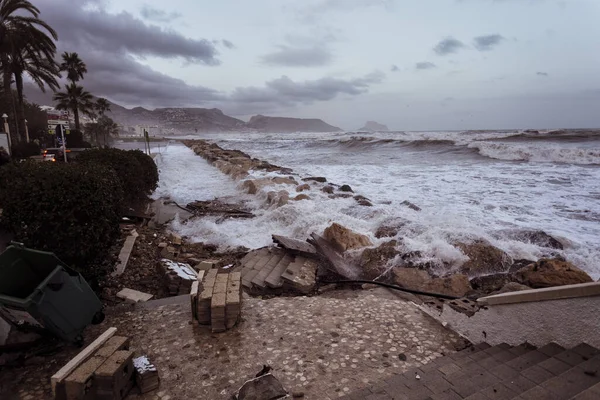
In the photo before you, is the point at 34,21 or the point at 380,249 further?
the point at 34,21

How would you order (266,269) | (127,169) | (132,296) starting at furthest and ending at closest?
(127,169), (266,269), (132,296)

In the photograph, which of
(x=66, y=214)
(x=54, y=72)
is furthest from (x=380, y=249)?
(x=54, y=72)

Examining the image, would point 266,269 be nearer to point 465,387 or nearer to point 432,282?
point 432,282

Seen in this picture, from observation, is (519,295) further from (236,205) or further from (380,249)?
(236,205)

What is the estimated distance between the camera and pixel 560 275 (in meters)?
5.57

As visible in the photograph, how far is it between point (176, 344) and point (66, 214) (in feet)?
7.19

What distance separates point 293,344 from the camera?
411cm

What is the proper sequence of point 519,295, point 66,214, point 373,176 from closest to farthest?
point 519,295
point 66,214
point 373,176

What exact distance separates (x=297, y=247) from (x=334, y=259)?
80cm

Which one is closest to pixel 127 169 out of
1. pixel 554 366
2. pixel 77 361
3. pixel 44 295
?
pixel 44 295

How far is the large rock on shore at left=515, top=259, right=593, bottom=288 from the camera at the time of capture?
18.1 ft

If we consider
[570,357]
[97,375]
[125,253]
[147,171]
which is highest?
[147,171]

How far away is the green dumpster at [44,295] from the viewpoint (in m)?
3.51

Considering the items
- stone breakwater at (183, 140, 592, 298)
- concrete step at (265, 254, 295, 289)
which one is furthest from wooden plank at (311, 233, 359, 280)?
concrete step at (265, 254, 295, 289)
